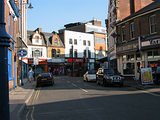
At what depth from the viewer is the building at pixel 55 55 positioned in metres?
49.4

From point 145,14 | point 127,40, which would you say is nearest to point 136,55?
point 127,40

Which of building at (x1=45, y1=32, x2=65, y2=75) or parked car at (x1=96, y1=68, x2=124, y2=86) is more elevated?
building at (x1=45, y1=32, x2=65, y2=75)

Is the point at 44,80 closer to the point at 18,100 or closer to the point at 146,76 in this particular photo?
the point at 18,100

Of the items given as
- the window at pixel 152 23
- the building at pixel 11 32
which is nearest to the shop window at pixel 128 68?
the window at pixel 152 23

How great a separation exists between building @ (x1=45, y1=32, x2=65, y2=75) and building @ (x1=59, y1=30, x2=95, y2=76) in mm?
1379

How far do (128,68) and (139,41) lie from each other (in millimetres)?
4660

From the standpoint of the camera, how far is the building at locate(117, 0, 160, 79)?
20817mm

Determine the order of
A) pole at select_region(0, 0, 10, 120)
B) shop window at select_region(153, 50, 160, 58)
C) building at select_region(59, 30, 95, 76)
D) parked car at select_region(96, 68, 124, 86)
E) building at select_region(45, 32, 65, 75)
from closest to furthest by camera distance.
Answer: pole at select_region(0, 0, 10, 120)
parked car at select_region(96, 68, 124, 86)
shop window at select_region(153, 50, 160, 58)
building at select_region(45, 32, 65, 75)
building at select_region(59, 30, 95, 76)

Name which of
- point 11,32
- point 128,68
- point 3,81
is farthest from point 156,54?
point 3,81

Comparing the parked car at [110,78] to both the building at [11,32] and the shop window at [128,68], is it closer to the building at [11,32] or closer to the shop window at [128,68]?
the shop window at [128,68]

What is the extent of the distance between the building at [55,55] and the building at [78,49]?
1.38 m

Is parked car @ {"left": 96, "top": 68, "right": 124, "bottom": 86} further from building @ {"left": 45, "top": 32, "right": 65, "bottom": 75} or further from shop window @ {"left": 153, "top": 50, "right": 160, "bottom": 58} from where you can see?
building @ {"left": 45, "top": 32, "right": 65, "bottom": 75}

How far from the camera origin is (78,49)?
5441 centimetres

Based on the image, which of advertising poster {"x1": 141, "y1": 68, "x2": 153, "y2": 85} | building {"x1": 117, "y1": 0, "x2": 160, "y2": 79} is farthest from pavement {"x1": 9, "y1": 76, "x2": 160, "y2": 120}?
building {"x1": 117, "y1": 0, "x2": 160, "y2": 79}
